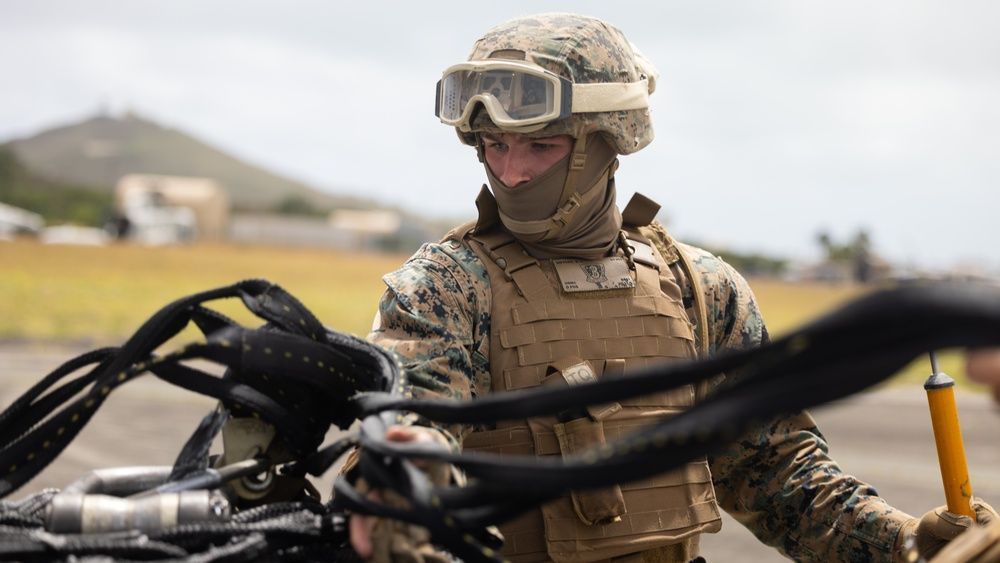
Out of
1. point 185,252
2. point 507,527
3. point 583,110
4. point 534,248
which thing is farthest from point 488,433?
point 185,252

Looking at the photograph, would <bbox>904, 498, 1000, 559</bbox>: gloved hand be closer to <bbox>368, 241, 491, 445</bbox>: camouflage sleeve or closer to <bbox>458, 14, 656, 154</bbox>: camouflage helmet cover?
<bbox>368, 241, 491, 445</bbox>: camouflage sleeve

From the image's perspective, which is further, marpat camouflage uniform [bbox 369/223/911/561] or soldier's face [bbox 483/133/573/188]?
soldier's face [bbox 483/133/573/188]

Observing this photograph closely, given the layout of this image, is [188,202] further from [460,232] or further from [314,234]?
[460,232]

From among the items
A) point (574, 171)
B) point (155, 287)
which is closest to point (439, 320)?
point (574, 171)

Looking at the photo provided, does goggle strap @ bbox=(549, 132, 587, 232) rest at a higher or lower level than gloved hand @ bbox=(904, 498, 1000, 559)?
higher

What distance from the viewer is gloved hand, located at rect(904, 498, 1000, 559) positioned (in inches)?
114

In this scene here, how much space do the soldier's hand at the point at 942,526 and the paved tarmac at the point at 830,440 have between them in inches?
244

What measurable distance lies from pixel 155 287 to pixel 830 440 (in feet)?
74.2

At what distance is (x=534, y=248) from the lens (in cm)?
349

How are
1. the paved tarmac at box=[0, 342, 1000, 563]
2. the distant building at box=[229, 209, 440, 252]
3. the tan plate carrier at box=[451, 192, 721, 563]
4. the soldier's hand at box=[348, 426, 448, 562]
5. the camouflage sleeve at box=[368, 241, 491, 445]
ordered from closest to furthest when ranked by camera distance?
1. the soldier's hand at box=[348, 426, 448, 562]
2. the camouflage sleeve at box=[368, 241, 491, 445]
3. the tan plate carrier at box=[451, 192, 721, 563]
4. the paved tarmac at box=[0, 342, 1000, 563]
5. the distant building at box=[229, 209, 440, 252]

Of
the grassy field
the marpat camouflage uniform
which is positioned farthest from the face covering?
the grassy field

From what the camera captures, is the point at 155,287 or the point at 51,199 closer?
the point at 155,287

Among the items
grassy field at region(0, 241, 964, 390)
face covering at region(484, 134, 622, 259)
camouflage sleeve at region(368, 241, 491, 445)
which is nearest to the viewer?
camouflage sleeve at region(368, 241, 491, 445)

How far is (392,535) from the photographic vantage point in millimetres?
2035
